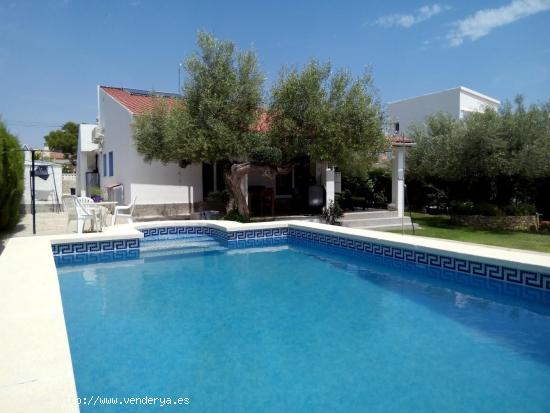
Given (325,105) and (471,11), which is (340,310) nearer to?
(325,105)

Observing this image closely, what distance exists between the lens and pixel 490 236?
522 inches

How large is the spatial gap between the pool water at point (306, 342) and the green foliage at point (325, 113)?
5.90 meters

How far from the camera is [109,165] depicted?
20844 mm

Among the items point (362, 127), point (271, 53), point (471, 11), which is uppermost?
point (471, 11)

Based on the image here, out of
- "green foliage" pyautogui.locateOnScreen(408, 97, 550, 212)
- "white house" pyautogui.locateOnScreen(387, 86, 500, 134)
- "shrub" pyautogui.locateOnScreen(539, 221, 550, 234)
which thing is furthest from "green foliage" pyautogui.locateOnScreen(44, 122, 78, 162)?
"shrub" pyautogui.locateOnScreen(539, 221, 550, 234)

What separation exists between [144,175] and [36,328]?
44.7 feet

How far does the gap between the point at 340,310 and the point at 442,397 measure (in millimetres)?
2628

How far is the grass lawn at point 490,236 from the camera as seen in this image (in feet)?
37.0

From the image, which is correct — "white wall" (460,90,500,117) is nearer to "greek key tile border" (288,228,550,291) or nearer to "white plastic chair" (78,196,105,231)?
"greek key tile border" (288,228,550,291)

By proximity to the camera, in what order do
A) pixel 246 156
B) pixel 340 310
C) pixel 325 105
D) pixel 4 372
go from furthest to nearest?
pixel 246 156 → pixel 325 105 → pixel 340 310 → pixel 4 372

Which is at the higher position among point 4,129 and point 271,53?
point 271,53

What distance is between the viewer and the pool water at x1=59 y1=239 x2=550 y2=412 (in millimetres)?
3787

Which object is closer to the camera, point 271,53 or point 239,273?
point 239,273

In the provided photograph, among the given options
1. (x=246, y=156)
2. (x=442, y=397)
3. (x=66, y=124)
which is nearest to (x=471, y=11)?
(x=246, y=156)
